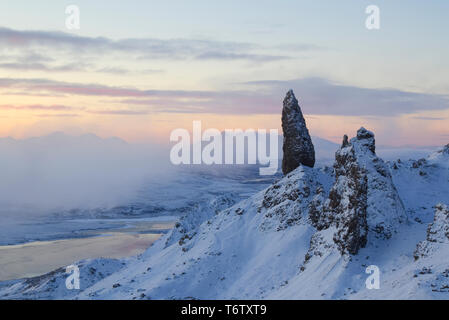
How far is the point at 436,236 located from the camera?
120 ft

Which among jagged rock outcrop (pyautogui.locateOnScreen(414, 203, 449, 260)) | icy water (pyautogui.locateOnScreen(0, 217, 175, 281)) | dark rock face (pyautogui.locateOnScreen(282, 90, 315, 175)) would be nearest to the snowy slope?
jagged rock outcrop (pyautogui.locateOnScreen(414, 203, 449, 260))

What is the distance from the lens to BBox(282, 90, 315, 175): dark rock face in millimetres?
66250

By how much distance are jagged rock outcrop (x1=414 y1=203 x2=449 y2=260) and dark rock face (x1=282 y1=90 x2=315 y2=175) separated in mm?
30005

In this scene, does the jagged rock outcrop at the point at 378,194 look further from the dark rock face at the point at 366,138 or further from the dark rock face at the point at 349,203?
the dark rock face at the point at 349,203

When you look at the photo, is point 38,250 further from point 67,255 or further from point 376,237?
point 376,237

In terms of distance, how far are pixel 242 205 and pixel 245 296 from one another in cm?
2170

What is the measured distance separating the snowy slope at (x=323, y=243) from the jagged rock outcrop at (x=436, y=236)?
80mm

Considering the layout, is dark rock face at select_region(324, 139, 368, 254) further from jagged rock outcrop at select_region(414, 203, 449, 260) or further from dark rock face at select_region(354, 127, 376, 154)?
jagged rock outcrop at select_region(414, 203, 449, 260)

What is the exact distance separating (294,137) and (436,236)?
31721 mm

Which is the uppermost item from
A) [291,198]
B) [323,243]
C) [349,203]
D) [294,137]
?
[294,137]

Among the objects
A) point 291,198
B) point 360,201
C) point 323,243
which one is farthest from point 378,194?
point 291,198

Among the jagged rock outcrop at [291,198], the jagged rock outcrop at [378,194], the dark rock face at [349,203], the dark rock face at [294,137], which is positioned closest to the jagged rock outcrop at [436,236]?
the jagged rock outcrop at [378,194]

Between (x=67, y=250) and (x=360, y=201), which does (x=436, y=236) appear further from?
(x=67, y=250)
